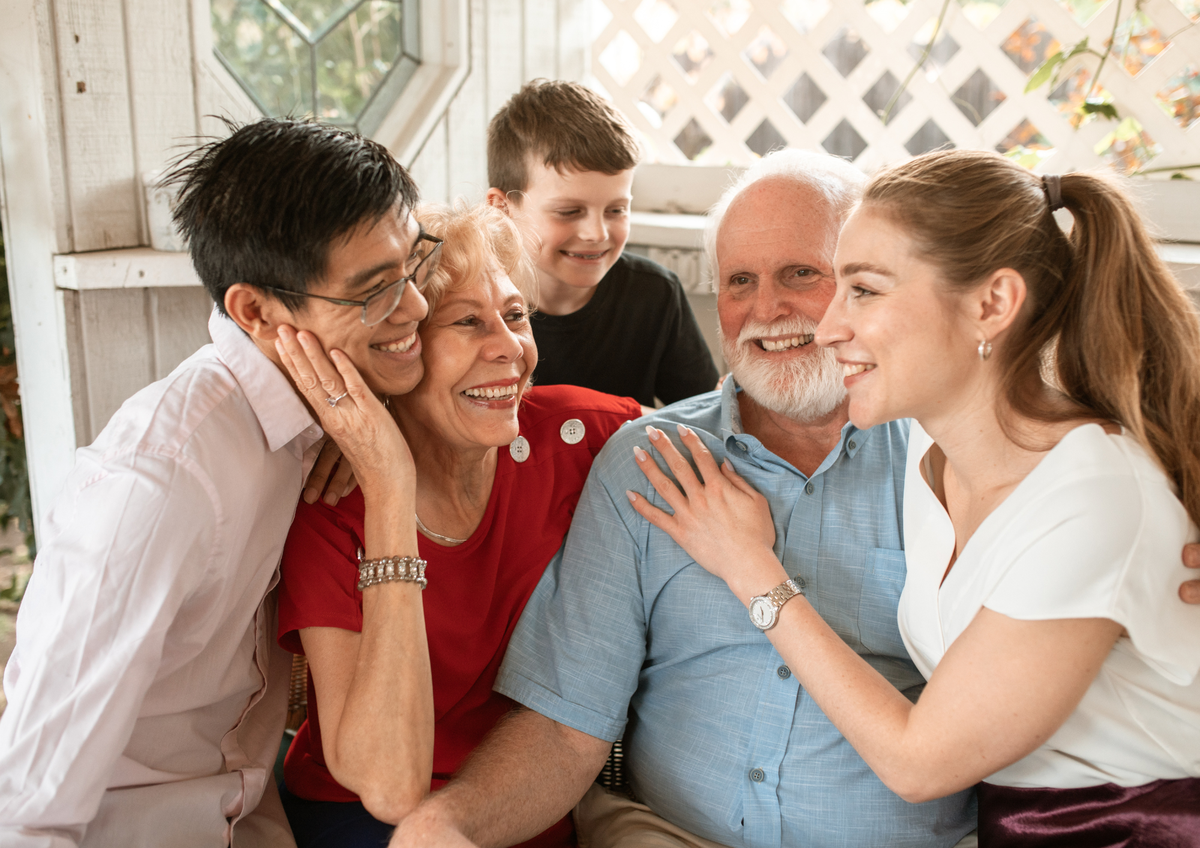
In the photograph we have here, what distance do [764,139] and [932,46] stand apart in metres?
0.64

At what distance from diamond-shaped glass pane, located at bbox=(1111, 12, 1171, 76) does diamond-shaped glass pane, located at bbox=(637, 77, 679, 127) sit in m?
1.36

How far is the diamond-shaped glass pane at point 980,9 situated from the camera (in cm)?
279

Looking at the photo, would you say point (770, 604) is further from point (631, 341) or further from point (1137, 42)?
point (1137, 42)

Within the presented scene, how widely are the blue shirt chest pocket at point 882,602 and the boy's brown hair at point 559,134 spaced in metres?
1.21

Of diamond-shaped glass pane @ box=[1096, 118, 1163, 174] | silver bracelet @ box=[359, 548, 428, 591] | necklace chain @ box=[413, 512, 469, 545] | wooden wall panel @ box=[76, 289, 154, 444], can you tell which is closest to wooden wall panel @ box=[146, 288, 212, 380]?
wooden wall panel @ box=[76, 289, 154, 444]

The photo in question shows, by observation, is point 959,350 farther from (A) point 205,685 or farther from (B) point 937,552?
(A) point 205,685

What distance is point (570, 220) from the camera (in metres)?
2.31

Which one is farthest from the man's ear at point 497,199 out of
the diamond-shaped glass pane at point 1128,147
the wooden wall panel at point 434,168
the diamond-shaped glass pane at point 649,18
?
the diamond-shaped glass pane at point 1128,147

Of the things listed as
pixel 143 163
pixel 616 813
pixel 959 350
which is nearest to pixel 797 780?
pixel 616 813

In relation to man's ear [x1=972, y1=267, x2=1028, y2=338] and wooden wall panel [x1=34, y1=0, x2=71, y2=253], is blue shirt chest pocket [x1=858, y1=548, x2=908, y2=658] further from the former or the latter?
wooden wall panel [x1=34, y1=0, x2=71, y2=253]

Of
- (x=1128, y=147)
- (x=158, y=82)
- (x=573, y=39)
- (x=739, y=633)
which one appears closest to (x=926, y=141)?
(x=1128, y=147)

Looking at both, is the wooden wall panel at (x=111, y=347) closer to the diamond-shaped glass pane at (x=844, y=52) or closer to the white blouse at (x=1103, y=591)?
the white blouse at (x=1103, y=591)

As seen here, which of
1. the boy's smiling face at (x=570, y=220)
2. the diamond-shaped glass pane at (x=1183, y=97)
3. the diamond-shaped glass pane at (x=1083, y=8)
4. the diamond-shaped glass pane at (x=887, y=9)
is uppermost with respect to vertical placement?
the diamond-shaped glass pane at (x=887, y=9)

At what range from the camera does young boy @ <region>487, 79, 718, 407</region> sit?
7.54 feet
